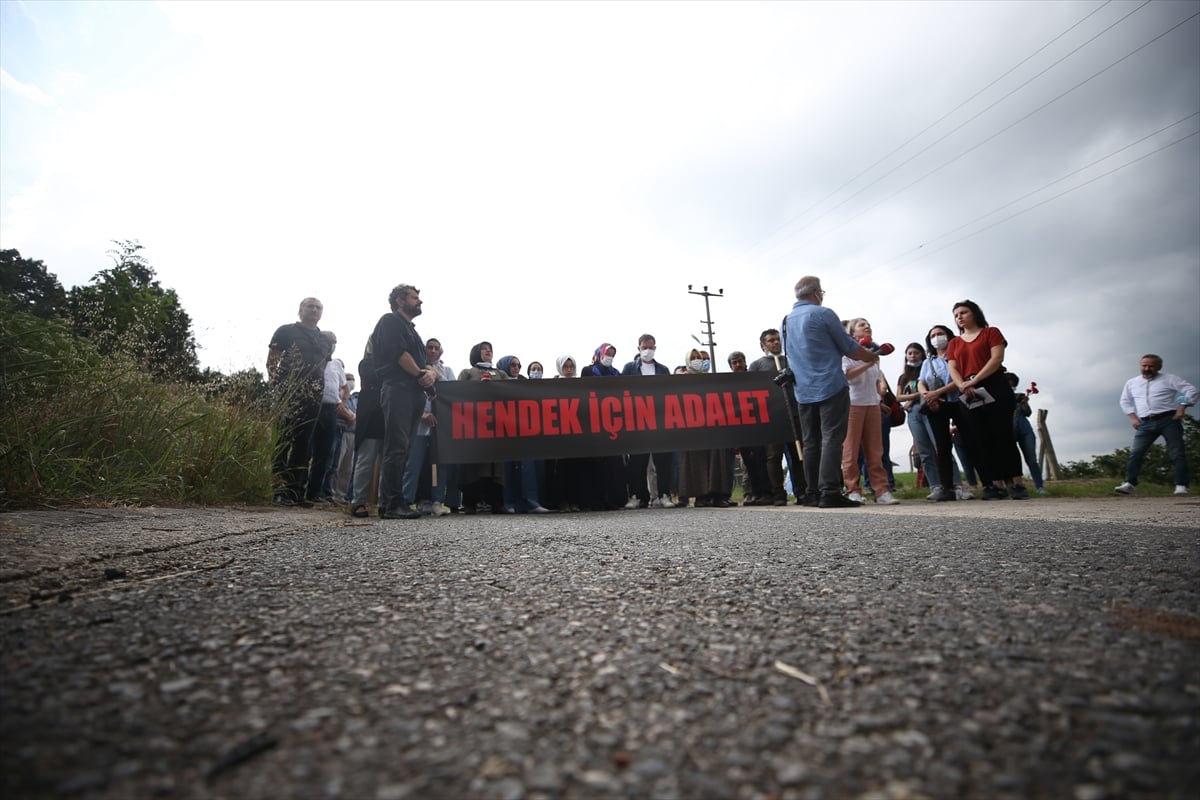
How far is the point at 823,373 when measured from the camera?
5.34 meters

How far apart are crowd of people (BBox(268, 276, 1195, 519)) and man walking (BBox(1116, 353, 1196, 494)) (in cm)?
5

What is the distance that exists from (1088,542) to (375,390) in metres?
5.37

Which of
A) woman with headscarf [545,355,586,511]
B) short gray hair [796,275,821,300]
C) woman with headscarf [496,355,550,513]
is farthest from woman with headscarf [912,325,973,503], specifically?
woman with headscarf [496,355,550,513]

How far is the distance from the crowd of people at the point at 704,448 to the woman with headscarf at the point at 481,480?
0.02m

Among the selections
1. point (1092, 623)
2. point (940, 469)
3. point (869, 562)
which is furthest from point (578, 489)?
point (1092, 623)

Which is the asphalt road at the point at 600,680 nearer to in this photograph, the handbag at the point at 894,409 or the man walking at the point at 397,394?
the man walking at the point at 397,394

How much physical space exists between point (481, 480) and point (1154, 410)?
7839mm

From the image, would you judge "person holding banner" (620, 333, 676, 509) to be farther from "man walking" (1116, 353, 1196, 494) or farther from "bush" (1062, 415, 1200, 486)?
"bush" (1062, 415, 1200, 486)

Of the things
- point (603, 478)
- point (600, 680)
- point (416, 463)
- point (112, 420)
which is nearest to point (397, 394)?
point (416, 463)

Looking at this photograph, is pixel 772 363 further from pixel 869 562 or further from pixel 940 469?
pixel 869 562

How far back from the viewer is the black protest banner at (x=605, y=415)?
6910mm

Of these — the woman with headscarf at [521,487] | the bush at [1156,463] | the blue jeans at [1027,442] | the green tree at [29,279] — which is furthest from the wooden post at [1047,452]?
the green tree at [29,279]

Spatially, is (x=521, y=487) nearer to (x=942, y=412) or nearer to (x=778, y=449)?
(x=778, y=449)

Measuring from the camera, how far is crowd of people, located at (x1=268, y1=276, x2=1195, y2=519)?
526 centimetres
